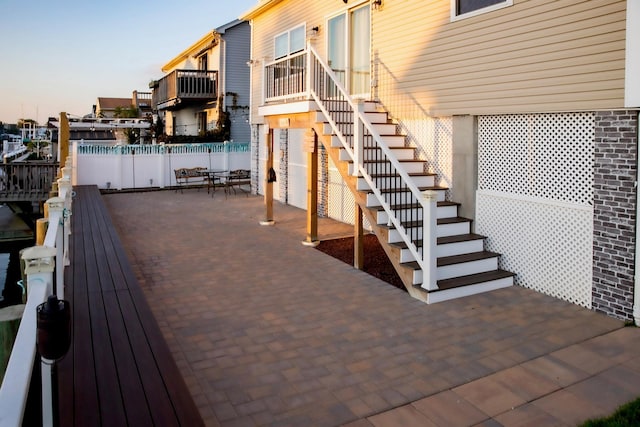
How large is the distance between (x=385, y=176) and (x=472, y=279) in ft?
6.34

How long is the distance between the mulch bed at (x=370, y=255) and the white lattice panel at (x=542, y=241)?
1.51 metres

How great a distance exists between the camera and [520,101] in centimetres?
671

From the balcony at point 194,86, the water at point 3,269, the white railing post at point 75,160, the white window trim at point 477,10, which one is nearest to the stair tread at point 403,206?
the white window trim at point 477,10

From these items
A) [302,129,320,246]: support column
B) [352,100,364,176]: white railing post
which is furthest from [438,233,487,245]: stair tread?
[302,129,320,246]: support column

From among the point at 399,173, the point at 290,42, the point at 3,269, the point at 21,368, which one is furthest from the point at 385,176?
the point at 3,269

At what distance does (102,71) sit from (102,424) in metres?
36.9

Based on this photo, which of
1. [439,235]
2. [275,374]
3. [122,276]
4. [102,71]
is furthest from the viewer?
[102,71]

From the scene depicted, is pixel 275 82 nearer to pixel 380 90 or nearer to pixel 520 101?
pixel 380 90

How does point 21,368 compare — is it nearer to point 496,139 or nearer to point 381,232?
point 381,232

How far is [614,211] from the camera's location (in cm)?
562

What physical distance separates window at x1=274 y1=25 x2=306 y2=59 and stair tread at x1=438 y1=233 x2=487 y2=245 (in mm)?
A: 7351

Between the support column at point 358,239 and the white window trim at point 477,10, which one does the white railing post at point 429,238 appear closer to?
the support column at point 358,239

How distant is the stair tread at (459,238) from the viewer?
714cm

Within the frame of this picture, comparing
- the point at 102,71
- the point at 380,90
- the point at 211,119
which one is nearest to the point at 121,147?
the point at 211,119
